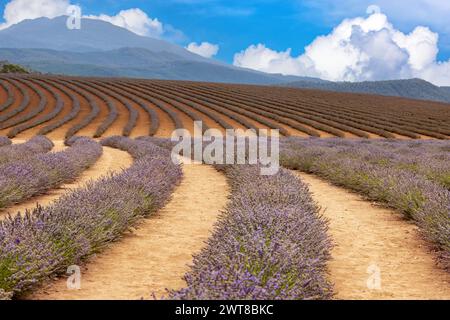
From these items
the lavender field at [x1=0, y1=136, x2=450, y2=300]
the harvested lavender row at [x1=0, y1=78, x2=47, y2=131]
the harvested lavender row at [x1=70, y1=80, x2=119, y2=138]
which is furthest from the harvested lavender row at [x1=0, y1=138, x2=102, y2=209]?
the harvested lavender row at [x1=0, y1=78, x2=47, y2=131]

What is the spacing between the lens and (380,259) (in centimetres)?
552

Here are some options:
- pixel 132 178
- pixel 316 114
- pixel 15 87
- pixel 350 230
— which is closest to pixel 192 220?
pixel 132 178

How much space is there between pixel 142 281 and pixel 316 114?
42.1 meters

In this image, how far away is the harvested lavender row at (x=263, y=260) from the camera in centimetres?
320

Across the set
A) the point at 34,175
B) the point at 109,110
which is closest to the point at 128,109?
the point at 109,110

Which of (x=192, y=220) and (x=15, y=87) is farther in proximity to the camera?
(x=15, y=87)

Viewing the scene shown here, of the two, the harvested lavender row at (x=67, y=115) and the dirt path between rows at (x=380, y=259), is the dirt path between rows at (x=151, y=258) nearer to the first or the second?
the dirt path between rows at (x=380, y=259)

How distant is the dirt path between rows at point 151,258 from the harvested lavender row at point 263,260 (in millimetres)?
413

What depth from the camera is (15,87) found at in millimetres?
53375

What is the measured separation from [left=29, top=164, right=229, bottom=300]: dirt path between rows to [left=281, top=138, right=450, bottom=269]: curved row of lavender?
280cm

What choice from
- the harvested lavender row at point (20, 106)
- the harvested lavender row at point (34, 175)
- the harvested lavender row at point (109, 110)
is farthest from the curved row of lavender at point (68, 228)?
the harvested lavender row at point (20, 106)

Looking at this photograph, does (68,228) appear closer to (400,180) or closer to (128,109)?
(400,180)
